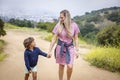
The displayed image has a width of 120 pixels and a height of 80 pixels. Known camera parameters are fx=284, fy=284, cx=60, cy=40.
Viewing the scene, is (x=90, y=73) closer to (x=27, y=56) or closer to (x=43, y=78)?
(x=43, y=78)

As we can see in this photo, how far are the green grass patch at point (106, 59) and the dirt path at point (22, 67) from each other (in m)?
0.15

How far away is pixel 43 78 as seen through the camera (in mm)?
4340

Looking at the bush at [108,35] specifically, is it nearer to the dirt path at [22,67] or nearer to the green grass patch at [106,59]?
the green grass patch at [106,59]

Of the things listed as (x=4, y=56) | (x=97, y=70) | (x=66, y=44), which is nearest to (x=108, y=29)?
(x=97, y=70)

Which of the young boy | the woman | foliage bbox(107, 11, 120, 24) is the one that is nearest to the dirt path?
the woman

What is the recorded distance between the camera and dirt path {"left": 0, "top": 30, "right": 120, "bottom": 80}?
447 centimetres

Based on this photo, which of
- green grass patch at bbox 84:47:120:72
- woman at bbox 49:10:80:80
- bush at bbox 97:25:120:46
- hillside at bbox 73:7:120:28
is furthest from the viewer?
bush at bbox 97:25:120:46

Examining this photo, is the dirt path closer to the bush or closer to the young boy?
the young boy

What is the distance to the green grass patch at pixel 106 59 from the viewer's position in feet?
16.5

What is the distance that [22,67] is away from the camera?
4.99 meters

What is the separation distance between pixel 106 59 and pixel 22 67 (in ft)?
5.06

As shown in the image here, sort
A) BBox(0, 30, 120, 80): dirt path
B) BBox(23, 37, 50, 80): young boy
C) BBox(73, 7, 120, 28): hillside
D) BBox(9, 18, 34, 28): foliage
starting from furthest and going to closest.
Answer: BBox(73, 7, 120, 28): hillside < BBox(9, 18, 34, 28): foliage < BBox(0, 30, 120, 80): dirt path < BBox(23, 37, 50, 80): young boy

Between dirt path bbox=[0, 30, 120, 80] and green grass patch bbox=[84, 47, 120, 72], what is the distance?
0.15 meters

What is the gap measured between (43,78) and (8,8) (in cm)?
209
